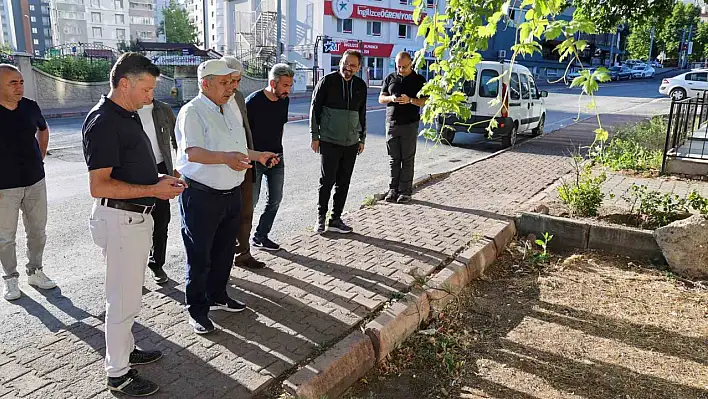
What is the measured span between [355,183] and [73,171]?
4942mm

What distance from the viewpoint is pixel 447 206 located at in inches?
281

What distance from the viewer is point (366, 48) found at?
141 ft

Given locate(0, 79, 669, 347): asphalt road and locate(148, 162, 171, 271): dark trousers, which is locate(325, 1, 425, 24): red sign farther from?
locate(148, 162, 171, 271): dark trousers

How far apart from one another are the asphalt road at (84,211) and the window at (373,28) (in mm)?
29626

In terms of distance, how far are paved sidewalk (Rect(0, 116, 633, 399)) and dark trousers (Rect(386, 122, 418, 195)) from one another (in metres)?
0.34

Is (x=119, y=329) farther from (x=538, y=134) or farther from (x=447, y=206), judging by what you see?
(x=538, y=134)

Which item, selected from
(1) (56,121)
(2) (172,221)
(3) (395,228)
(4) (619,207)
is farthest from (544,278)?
(1) (56,121)

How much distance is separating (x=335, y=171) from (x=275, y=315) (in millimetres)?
2186

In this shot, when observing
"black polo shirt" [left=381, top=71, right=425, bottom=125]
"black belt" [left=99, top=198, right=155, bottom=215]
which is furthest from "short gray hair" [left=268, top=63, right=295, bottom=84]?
"black polo shirt" [left=381, top=71, right=425, bottom=125]

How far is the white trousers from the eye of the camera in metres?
2.80

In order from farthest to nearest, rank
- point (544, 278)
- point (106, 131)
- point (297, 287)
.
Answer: point (544, 278) → point (297, 287) → point (106, 131)

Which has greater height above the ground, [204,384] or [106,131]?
[106,131]

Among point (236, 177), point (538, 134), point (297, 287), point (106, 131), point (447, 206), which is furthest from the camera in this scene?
point (538, 134)

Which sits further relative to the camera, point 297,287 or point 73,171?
point 73,171
